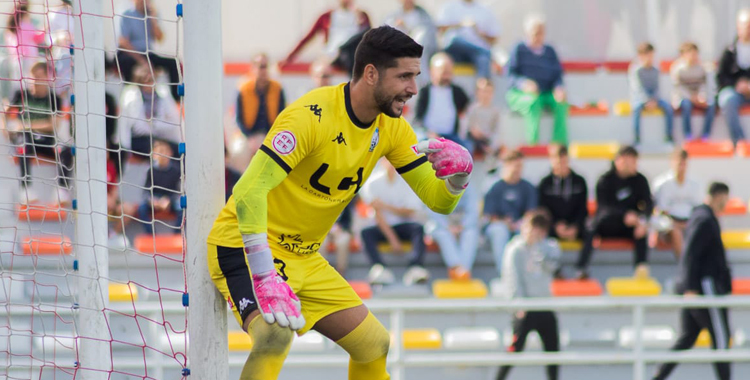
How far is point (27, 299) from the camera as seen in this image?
8.18 m

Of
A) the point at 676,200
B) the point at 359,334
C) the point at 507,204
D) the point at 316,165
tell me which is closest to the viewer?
the point at 316,165

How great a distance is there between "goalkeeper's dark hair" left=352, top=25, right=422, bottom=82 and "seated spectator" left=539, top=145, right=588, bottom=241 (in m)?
5.10

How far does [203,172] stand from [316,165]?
0.46 meters

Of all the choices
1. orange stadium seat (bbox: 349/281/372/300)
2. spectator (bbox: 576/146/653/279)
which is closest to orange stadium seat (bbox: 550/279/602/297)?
spectator (bbox: 576/146/653/279)

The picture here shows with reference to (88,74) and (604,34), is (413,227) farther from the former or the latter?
(604,34)

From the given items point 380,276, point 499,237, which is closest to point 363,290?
point 380,276

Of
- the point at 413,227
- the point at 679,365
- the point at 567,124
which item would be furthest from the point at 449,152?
the point at 567,124

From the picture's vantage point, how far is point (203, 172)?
3.87 metres

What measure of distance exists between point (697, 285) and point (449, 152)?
4403 mm

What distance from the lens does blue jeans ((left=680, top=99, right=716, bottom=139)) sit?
10.8 meters

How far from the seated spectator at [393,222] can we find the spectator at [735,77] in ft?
13.5

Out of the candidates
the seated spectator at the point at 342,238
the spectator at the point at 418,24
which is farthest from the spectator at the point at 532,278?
the spectator at the point at 418,24

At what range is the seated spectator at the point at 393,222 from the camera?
8398 millimetres

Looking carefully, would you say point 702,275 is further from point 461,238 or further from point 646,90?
point 646,90
